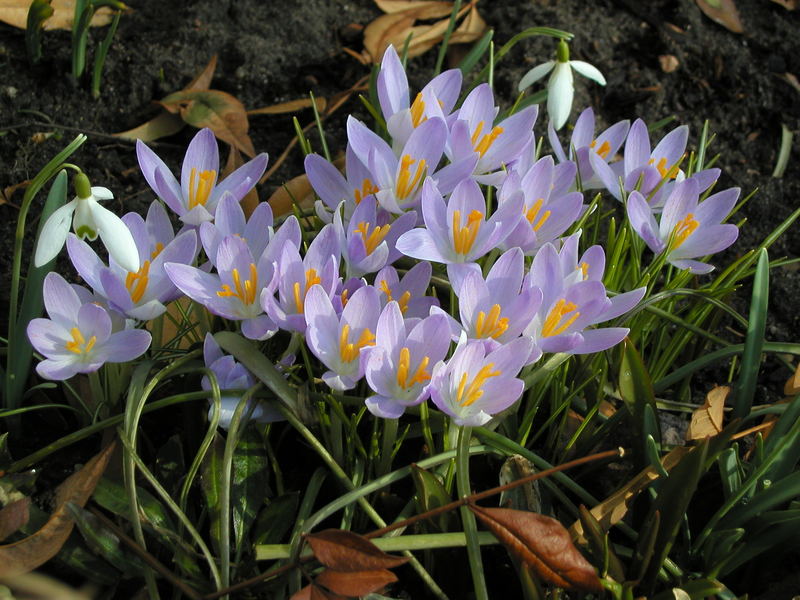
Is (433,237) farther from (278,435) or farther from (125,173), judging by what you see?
(125,173)

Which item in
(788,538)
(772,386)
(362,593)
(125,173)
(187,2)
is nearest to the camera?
(362,593)

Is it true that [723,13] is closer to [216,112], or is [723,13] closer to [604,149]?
[604,149]

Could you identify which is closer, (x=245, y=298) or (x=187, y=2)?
(x=245, y=298)

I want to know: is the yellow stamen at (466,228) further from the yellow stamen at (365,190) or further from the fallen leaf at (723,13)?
the fallen leaf at (723,13)

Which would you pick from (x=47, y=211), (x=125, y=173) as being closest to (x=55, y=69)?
(x=125, y=173)

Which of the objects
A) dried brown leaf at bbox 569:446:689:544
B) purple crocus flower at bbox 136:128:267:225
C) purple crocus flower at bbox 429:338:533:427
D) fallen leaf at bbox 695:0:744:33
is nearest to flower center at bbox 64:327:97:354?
purple crocus flower at bbox 136:128:267:225

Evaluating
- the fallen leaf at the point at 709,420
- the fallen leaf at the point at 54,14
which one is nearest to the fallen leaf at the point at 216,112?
the fallen leaf at the point at 54,14

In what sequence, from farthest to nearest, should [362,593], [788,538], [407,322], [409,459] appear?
[409,459] < [788,538] < [407,322] < [362,593]
